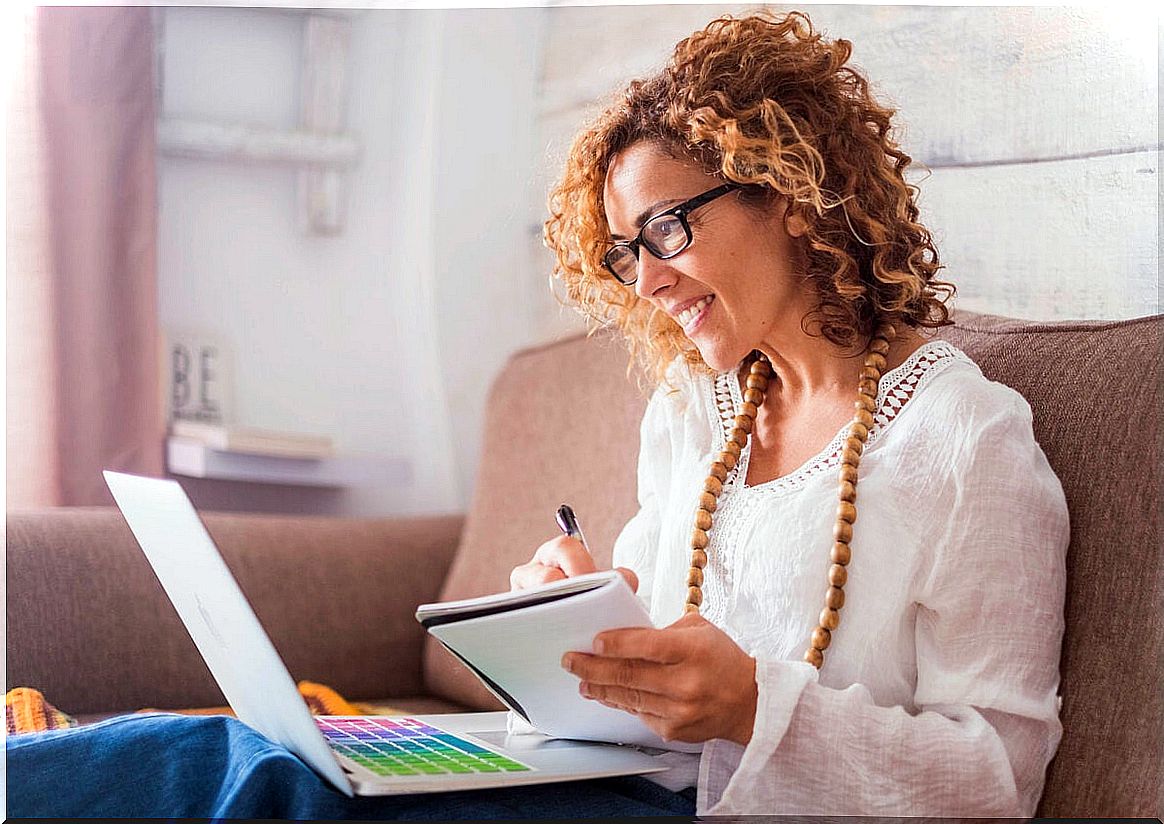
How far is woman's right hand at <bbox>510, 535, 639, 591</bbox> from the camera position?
3.20ft

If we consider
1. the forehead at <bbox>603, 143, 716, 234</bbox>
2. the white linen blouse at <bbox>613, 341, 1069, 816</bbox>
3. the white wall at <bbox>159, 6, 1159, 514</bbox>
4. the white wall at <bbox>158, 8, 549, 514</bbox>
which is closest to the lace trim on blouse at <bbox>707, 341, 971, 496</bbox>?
the white linen blouse at <bbox>613, 341, 1069, 816</bbox>

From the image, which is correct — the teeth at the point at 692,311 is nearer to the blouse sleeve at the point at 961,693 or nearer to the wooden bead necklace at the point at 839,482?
the wooden bead necklace at the point at 839,482

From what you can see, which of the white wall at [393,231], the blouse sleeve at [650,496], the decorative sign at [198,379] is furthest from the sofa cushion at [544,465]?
the decorative sign at [198,379]

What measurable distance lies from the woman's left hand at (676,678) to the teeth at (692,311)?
0.29 meters

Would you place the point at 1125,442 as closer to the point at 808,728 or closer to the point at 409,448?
the point at 808,728

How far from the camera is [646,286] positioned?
3.33ft

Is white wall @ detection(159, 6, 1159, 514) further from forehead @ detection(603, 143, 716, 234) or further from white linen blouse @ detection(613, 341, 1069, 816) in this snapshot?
white linen blouse @ detection(613, 341, 1069, 816)

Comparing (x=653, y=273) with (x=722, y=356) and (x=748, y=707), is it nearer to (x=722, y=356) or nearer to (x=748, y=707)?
(x=722, y=356)

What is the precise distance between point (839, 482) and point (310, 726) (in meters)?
0.42

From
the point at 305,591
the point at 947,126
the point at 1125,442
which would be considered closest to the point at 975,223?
the point at 947,126

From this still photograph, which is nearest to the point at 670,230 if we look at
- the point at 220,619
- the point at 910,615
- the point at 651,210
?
the point at 651,210

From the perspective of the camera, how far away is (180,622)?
146 centimetres

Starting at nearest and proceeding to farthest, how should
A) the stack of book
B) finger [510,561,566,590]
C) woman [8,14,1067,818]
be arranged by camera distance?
woman [8,14,1067,818], finger [510,561,566,590], the stack of book

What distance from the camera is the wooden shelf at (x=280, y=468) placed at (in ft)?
6.11
